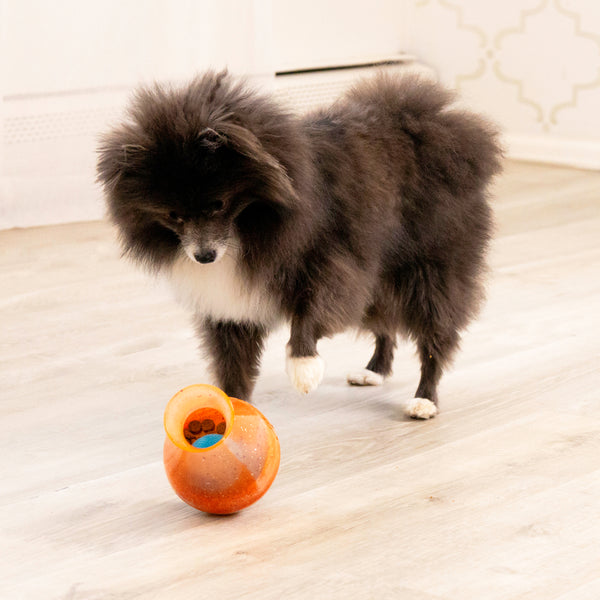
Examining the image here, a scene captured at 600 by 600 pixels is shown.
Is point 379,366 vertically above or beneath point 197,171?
beneath

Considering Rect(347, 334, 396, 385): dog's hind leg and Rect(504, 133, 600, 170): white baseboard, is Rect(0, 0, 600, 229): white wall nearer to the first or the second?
Rect(504, 133, 600, 170): white baseboard

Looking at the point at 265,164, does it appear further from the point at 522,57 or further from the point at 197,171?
the point at 522,57

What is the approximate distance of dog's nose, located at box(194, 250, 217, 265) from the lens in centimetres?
159

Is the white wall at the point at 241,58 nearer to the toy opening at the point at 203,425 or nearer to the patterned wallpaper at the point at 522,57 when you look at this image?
the patterned wallpaper at the point at 522,57

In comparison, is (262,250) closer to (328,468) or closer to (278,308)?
(278,308)

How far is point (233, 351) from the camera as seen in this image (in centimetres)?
Result: 189

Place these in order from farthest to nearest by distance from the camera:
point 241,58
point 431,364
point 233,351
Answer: point 241,58, point 431,364, point 233,351

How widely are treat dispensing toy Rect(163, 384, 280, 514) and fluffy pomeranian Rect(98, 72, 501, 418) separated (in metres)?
0.19

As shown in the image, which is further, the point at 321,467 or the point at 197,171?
the point at 321,467

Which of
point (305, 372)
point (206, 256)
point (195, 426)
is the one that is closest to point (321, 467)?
point (305, 372)

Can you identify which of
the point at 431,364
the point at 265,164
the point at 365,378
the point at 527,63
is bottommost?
the point at 527,63

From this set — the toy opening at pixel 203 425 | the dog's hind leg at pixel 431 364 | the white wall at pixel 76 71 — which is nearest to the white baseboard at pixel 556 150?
→ the white wall at pixel 76 71

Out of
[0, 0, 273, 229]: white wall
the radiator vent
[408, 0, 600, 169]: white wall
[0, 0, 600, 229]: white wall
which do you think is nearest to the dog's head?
[0, 0, 600, 229]: white wall

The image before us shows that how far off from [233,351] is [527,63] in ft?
10.6
